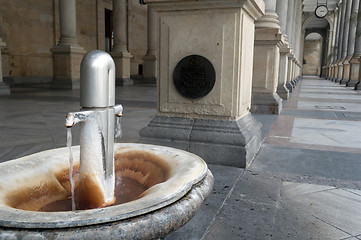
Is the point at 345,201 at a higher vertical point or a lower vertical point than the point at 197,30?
lower

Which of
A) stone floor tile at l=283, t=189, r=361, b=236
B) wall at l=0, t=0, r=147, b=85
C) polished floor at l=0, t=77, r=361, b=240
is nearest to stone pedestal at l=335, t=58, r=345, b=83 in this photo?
wall at l=0, t=0, r=147, b=85

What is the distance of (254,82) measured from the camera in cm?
632

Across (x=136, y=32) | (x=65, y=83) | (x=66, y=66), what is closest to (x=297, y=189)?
(x=65, y=83)

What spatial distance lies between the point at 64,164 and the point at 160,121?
73.2 inches

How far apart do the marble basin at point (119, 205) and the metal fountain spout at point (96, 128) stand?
0.15 meters

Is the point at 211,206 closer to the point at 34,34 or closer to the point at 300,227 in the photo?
the point at 300,227

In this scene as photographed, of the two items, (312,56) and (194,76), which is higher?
(312,56)

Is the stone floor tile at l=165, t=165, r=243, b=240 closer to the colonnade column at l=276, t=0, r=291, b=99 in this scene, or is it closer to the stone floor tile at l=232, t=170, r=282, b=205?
the stone floor tile at l=232, t=170, r=282, b=205

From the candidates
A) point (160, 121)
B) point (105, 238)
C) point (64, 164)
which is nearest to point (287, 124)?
point (160, 121)

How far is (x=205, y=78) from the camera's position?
117 inches

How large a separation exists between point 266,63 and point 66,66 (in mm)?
8117

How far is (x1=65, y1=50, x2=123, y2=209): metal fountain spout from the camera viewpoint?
41.4 inches

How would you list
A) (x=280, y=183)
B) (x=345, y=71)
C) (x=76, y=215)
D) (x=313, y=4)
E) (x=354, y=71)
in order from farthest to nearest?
(x=313, y=4) < (x=345, y=71) < (x=354, y=71) < (x=280, y=183) < (x=76, y=215)

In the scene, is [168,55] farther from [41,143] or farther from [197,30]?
[41,143]
